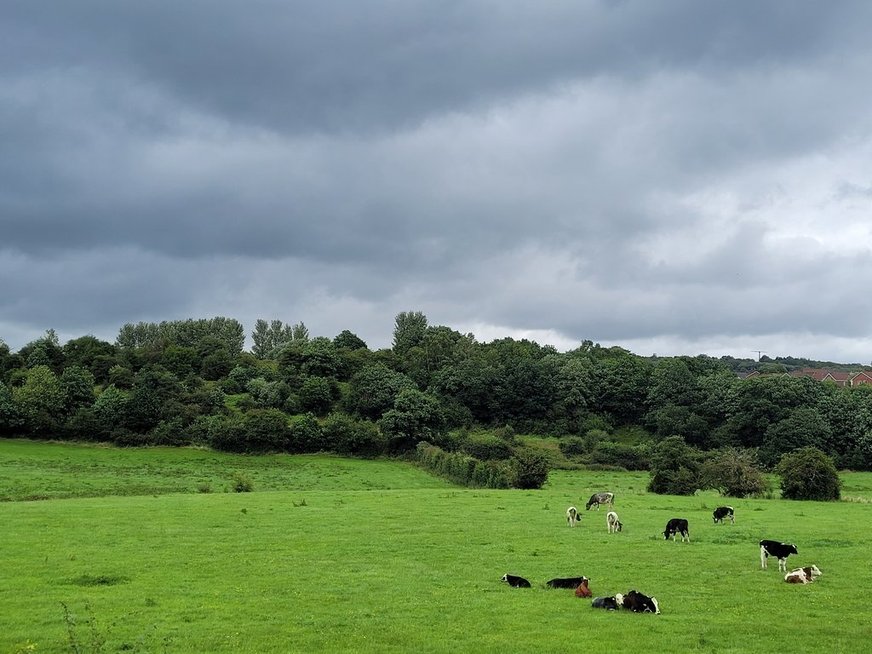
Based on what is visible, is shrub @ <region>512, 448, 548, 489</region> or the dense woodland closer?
shrub @ <region>512, 448, 548, 489</region>

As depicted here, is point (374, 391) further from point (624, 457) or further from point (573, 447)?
point (624, 457)

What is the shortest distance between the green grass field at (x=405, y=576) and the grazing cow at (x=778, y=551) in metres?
0.47

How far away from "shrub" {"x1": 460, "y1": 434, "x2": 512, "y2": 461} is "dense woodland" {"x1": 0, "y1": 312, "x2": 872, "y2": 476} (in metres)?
0.28

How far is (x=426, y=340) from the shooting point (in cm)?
16475

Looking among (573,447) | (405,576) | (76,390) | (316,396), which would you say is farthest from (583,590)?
(76,390)

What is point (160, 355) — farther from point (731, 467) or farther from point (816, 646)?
point (816, 646)

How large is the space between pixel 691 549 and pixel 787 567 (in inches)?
165

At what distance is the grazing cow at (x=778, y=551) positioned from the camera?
23.7 m

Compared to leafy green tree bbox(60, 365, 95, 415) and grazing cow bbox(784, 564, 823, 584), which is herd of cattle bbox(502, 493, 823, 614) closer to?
grazing cow bbox(784, 564, 823, 584)

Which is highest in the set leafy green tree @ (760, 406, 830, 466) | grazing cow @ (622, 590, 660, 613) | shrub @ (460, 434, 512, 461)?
leafy green tree @ (760, 406, 830, 466)

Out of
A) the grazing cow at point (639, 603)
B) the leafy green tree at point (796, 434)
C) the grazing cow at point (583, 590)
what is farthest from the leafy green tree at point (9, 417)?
the leafy green tree at point (796, 434)

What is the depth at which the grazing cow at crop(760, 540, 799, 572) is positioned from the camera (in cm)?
2373

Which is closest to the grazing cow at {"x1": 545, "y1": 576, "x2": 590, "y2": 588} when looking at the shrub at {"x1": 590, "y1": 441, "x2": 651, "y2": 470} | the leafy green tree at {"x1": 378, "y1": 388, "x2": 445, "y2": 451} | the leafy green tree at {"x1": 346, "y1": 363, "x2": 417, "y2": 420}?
the leafy green tree at {"x1": 378, "y1": 388, "x2": 445, "y2": 451}

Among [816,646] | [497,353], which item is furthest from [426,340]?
[816,646]
